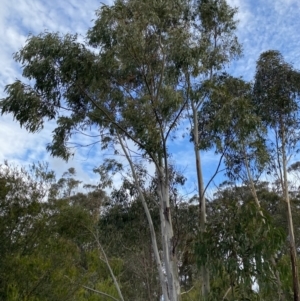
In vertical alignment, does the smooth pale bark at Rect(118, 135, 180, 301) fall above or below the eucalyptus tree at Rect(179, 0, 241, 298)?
below

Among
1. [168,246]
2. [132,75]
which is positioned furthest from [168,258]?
[132,75]

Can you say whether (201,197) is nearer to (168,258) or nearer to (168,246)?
(168,246)

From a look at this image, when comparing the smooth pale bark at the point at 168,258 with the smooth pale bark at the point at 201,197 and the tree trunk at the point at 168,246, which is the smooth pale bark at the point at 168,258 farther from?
the smooth pale bark at the point at 201,197

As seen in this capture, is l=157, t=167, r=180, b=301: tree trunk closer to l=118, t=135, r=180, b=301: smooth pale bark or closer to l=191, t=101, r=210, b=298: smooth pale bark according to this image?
l=118, t=135, r=180, b=301: smooth pale bark

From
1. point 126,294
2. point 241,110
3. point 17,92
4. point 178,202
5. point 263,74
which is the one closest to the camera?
point 17,92

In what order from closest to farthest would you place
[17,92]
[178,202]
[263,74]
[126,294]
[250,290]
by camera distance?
[250,290]
[17,92]
[178,202]
[263,74]
[126,294]

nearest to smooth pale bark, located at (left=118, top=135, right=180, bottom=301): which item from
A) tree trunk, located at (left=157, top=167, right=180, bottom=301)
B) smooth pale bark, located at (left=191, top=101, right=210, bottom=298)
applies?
tree trunk, located at (left=157, top=167, right=180, bottom=301)

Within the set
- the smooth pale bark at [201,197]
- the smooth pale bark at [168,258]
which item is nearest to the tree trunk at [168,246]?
the smooth pale bark at [168,258]

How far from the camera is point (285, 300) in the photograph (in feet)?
36.4

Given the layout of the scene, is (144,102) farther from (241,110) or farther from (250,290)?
(250,290)

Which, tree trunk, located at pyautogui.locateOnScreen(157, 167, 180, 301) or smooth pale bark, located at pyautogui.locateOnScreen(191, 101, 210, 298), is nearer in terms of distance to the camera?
tree trunk, located at pyautogui.locateOnScreen(157, 167, 180, 301)

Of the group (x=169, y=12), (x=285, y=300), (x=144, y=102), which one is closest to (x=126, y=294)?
(x=285, y=300)

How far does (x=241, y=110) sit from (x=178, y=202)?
2.83 meters

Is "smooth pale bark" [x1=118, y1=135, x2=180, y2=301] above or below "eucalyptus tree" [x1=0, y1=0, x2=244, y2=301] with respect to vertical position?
below
